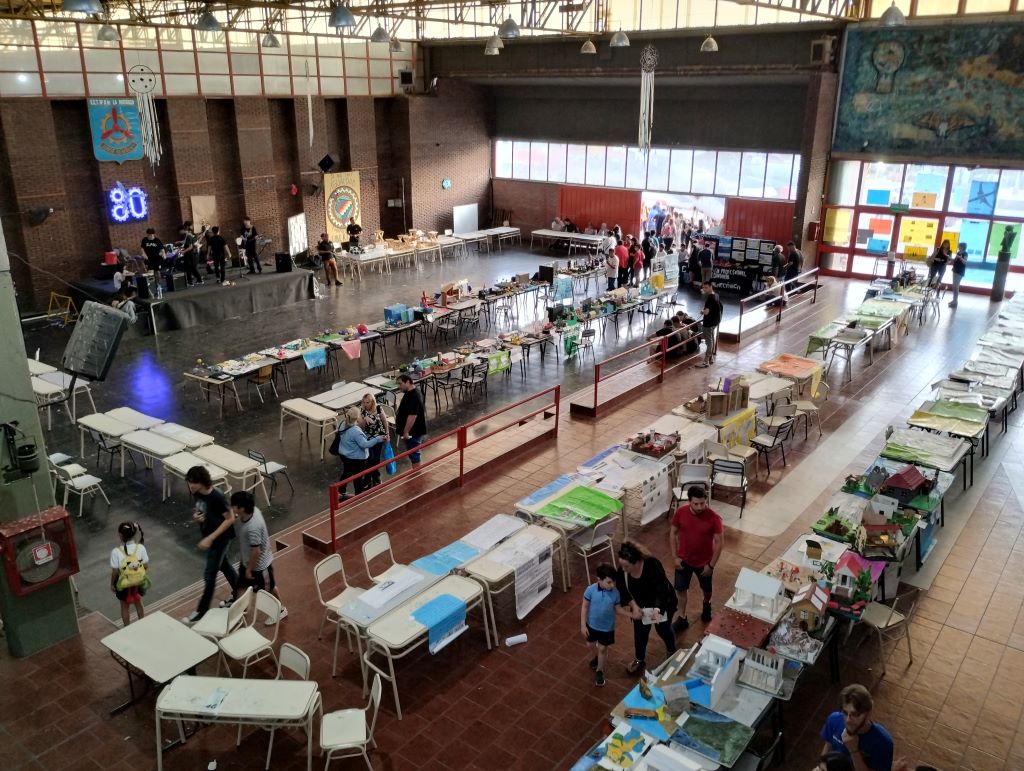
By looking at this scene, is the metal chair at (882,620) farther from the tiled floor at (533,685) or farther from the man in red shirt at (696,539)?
the man in red shirt at (696,539)

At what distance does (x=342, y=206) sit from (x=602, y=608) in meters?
24.6

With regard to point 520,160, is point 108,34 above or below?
above

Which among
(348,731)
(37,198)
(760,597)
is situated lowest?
(348,731)

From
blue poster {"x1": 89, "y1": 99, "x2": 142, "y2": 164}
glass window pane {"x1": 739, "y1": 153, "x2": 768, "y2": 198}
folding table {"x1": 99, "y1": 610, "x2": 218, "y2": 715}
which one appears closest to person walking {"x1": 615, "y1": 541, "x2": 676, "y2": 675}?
folding table {"x1": 99, "y1": 610, "x2": 218, "y2": 715}

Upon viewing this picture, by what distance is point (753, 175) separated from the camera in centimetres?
2723

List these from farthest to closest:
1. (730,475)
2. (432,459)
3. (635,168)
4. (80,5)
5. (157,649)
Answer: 1. (635,168)
2. (432,459)
3. (80,5)
4. (730,475)
5. (157,649)

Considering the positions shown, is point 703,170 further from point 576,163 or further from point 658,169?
point 576,163

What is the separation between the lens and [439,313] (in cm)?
1909

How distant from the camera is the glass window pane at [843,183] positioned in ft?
81.3

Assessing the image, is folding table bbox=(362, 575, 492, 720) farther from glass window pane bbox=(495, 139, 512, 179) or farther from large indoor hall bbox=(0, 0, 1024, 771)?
glass window pane bbox=(495, 139, 512, 179)

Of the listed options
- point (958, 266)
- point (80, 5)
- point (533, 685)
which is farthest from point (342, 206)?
point (533, 685)

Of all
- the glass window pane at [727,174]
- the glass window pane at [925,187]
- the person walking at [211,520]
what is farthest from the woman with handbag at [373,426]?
the glass window pane at [727,174]

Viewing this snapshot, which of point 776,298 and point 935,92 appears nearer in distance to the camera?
point 776,298

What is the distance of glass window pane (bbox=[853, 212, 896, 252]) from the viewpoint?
24797mm
